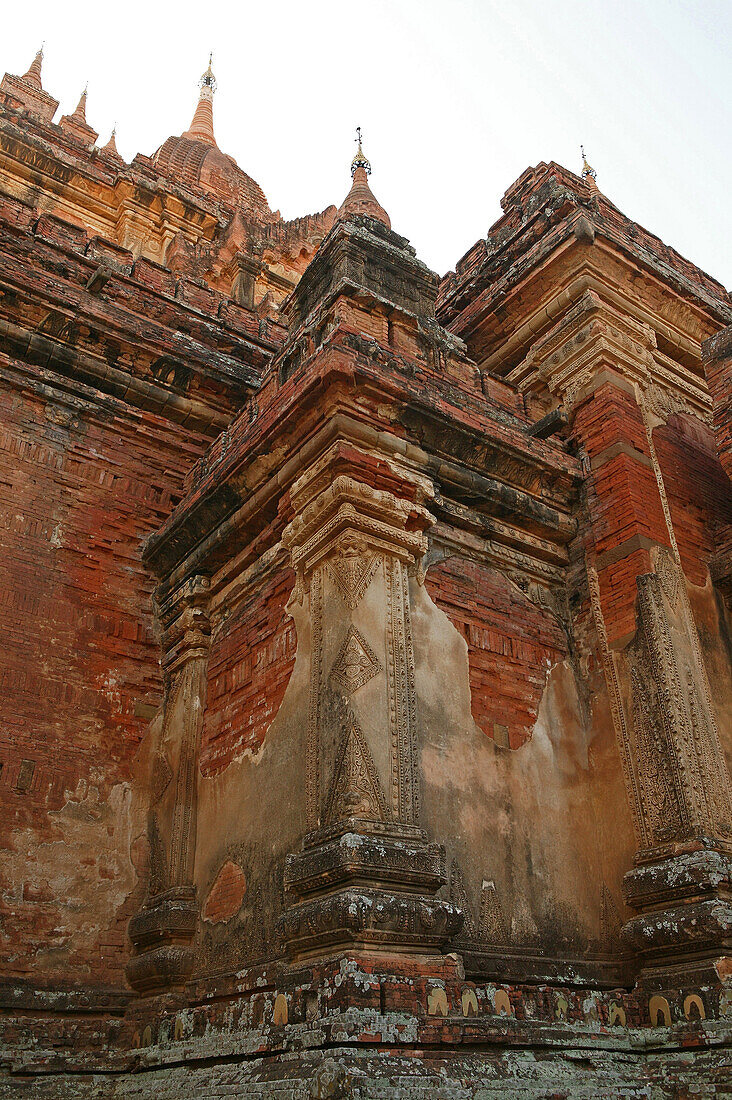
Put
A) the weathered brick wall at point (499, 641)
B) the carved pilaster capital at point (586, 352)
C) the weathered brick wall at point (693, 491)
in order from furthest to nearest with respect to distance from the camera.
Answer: the carved pilaster capital at point (586, 352)
the weathered brick wall at point (693, 491)
the weathered brick wall at point (499, 641)

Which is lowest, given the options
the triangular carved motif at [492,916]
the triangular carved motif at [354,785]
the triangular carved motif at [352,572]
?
the triangular carved motif at [492,916]

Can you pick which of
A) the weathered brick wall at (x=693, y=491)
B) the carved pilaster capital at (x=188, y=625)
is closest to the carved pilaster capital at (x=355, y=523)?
the carved pilaster capital at (x=188, y=625)

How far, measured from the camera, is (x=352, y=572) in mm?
5934

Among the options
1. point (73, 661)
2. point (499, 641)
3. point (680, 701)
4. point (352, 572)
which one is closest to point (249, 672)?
point (352, 572)

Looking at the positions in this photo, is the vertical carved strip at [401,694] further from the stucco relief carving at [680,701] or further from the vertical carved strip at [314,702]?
the stucco relief carving at [680,701]

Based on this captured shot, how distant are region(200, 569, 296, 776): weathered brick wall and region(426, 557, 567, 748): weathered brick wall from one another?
1.24 metres

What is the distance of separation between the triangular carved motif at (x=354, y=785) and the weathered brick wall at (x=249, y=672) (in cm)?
127

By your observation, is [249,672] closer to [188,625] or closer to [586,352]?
[188,625]

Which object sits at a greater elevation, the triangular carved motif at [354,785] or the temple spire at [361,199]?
the temple spire at [361,199]

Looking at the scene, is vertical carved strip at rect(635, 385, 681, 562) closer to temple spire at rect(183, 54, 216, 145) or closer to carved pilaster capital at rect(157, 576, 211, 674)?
carved pilaster capital at rect(157, 576, 211, 674)

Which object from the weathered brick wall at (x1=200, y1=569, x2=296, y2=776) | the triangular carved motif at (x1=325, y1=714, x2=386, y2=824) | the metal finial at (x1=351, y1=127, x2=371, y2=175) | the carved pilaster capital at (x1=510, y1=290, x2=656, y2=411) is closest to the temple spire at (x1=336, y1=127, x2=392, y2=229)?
the metal finial at (x1=351, y1=127, x2=371, y2=175)

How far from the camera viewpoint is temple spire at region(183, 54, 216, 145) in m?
30.0

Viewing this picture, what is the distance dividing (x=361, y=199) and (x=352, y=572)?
4.66 meters

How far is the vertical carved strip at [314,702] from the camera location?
5430 millimetres
